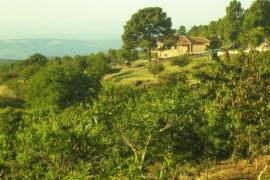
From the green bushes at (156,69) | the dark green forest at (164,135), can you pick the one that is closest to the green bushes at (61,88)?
the green bushes at (156,69)

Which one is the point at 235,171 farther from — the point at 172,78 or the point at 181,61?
the point at 181,61

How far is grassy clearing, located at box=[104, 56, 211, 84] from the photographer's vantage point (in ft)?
347

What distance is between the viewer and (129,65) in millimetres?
127250

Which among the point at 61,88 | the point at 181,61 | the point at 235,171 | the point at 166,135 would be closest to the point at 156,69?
the point at 181,61

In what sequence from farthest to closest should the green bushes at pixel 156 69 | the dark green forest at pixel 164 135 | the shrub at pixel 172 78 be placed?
the green bushes at pixel 156 69 < the shrub at pixel 172 78 < the dark green forest at pixel 164 135

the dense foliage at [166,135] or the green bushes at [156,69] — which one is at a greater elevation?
the dense foliage at [166,135]

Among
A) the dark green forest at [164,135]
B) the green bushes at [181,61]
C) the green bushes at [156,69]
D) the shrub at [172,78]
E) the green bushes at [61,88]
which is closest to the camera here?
the dark green forest at [164,135]

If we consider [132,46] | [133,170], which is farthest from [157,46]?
[133,170]

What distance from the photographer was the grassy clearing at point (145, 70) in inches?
4163

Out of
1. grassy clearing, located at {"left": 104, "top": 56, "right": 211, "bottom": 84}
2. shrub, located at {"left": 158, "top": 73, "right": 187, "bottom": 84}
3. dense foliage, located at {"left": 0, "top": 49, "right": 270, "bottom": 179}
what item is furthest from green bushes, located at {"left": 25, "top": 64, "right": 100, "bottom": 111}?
dense foliage, located at {"left": 0, "top": 49, "right": 270, "bottom": 179}

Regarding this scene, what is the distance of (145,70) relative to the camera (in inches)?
4503

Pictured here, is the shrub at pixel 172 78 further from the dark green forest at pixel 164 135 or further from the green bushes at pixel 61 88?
the dark green forest at pixel 164 135

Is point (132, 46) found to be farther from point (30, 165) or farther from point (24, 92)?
point (30, 165)

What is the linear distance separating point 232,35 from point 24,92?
5187 cm
